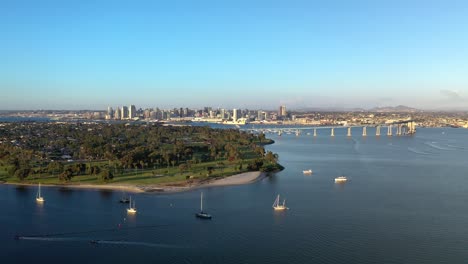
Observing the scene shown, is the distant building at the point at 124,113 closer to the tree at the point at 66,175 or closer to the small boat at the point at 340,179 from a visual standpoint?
the tree at the point at 66,175

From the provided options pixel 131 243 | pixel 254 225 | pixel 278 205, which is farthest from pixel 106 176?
pixel 254 225

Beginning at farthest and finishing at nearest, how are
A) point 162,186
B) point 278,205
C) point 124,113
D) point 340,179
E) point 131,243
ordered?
point 124,113 < point 340,179 < point 162,186 < point 278,205 < point 131,243

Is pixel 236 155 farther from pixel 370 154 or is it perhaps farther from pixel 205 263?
pixel 205 263

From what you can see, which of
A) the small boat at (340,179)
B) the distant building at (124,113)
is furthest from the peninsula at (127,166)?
the distant building at (124,113)

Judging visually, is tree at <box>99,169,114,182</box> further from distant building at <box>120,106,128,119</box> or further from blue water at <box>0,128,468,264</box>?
distant building at <box>120,106,128,119</box>

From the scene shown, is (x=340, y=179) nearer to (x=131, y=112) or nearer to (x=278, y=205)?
(x=278, y=205)

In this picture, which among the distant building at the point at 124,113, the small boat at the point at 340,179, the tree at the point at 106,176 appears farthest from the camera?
the distant building at the point at 124,113

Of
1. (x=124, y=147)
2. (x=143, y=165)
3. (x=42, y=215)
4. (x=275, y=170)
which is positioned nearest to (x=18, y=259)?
(x=42, y=215)

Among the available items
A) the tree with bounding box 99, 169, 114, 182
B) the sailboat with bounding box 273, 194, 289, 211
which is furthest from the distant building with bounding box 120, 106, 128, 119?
the sailboat with bounding box 273, 194, 289, 211
